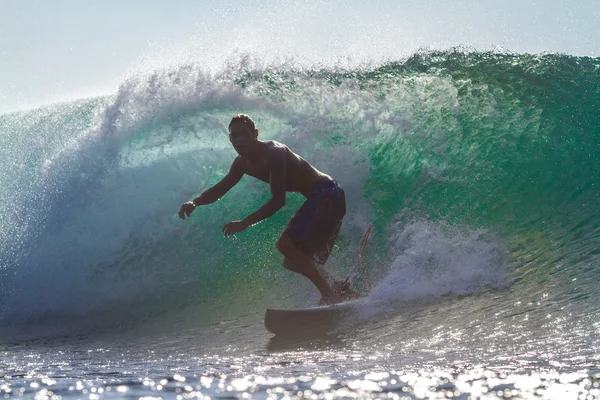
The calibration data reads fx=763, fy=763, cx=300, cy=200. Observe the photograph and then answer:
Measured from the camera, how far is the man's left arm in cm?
582

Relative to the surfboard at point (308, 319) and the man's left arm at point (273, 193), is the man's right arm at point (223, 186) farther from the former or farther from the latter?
the surfboard at point (308, 319)

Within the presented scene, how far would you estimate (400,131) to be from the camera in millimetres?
9430

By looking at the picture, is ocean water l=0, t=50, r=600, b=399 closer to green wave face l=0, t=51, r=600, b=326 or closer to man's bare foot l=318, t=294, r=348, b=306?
green wave face l=0, t=51, r=600, b=326

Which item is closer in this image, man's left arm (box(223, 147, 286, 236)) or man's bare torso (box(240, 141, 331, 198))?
man's left arm (box(223, 147, 286, 236))

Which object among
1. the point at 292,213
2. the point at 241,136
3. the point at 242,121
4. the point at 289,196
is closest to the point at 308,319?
the point at 241,136

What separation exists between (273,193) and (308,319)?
1008mm

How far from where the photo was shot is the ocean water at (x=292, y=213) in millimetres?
4750

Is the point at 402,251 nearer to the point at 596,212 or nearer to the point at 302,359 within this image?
the point at 596,212

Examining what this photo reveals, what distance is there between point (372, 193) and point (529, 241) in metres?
2.05

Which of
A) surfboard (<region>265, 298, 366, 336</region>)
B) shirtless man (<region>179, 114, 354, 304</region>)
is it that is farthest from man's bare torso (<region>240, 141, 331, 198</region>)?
surfboard (<region>265, 298, 366, 336</region>)

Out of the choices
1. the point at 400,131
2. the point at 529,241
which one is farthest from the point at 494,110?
the point at 529,241

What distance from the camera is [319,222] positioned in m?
6.22

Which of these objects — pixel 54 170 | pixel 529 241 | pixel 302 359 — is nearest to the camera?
pixel 302 359

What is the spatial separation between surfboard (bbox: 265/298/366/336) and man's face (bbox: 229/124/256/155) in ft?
4.30
